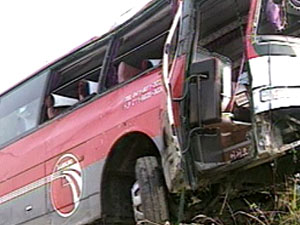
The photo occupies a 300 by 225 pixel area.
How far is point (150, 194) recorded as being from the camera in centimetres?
682

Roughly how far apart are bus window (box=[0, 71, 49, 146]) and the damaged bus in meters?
0.02


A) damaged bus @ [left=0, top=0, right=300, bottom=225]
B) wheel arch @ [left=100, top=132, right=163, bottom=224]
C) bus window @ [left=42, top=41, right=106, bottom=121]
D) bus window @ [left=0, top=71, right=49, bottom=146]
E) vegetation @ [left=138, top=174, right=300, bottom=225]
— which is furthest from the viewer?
bus window @ [left=0, top=71, right=49, bottom=146]

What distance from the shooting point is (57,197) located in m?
7.90

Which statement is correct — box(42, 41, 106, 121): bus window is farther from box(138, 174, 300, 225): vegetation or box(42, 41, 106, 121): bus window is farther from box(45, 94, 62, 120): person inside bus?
box(138, 174, 300, 225): vegetation

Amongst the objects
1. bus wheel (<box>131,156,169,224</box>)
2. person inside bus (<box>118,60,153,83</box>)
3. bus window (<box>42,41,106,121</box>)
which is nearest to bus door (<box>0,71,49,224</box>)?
bus window (<box>42,41,106,121</box>)

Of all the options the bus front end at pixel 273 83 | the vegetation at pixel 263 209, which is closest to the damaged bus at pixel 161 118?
the bus front end at pixel 273 83

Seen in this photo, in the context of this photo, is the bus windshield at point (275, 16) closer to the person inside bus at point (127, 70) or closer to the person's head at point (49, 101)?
the person inside bus at point (127, 70)

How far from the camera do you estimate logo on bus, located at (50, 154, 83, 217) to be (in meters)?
7.64

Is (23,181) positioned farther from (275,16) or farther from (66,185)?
(275,16)

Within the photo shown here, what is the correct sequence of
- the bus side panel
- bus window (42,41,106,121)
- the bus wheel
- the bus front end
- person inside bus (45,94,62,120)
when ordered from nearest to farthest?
the bus front end → the bus wheel → bus window (42,41,106,121) → the bus side panel → person inside bus (45,94,62,120)

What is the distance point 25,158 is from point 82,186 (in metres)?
1.25

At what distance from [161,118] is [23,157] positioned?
253 centimetres

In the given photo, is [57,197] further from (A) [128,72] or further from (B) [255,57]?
(B) [255,57]

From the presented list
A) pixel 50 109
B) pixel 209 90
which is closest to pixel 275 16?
pixel 209 90
